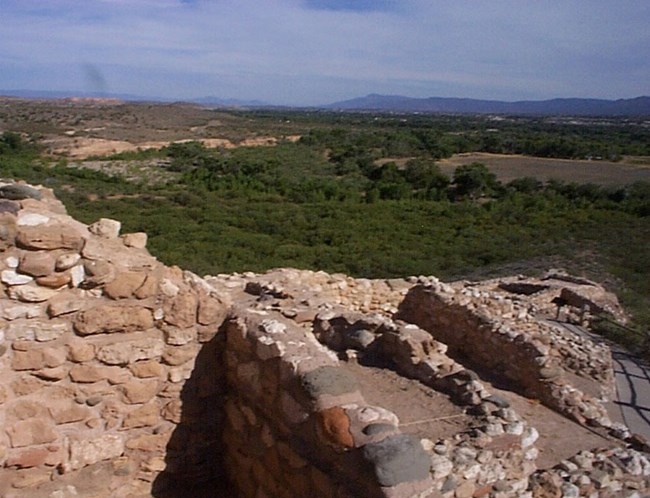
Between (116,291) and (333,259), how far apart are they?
15.3 metres

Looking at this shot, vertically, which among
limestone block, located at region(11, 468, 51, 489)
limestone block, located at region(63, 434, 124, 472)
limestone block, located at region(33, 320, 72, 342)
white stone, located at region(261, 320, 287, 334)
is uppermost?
limestone block, located at region(33, 320, 72, 342)

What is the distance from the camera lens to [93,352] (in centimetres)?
360

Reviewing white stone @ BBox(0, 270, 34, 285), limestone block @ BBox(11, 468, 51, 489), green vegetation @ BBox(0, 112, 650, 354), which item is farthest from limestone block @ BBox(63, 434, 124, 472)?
green vegetation @ BBox(0, 112, 650, 354)

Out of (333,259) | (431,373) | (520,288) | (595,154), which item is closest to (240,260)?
(333,259)

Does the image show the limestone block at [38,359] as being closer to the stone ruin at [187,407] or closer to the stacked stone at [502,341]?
the stone ruin at [187,407]

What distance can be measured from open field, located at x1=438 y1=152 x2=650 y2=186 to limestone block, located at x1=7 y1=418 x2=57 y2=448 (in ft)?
136

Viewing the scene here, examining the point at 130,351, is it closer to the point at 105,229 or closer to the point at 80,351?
the point at 80,351

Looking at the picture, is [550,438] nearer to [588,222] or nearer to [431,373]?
[431,373]

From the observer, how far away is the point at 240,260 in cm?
1766

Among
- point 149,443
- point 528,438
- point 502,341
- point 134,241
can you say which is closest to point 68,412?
point 149,443

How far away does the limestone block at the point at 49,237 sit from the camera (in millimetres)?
3471

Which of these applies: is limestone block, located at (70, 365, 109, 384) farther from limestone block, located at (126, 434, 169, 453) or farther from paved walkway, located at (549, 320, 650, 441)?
paved walkway, located at (549, 320, 650, 441)

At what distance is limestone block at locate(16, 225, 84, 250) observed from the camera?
3.47 m

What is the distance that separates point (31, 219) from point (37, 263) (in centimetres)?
28
